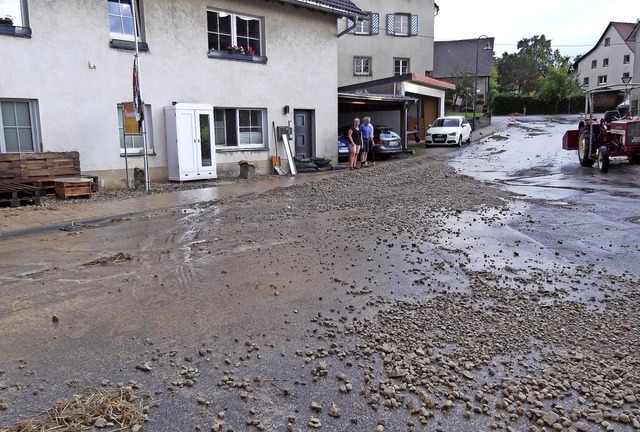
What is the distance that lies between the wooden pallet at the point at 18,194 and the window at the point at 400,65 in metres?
31.6

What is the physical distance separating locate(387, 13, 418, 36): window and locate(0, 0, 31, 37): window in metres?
29.7

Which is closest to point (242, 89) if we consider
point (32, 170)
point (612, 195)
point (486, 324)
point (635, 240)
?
point (32, 170)

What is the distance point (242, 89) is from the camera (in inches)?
670

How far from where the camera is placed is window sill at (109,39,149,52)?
45.0ft

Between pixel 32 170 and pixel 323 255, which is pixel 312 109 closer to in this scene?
pixel 32 170

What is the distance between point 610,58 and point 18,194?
7563 centimetres

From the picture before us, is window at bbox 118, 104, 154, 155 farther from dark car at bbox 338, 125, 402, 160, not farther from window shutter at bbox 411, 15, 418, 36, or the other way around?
window shutter at bbox 411, 15, 418, 36

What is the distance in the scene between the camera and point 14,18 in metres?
12.1

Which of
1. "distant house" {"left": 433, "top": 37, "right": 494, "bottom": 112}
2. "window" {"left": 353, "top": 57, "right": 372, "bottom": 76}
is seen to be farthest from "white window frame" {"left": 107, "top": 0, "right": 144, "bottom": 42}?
"distant house" {"left": 433, "top": 37, "right": 494, "bottom": 112}

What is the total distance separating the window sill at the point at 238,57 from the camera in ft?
53.0

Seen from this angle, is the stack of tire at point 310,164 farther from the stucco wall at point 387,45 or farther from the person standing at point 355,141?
the stucco wall at point 387,45

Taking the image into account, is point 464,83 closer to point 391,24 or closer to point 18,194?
point 391,24

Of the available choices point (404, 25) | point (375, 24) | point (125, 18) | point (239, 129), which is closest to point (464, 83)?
point (404, 25)

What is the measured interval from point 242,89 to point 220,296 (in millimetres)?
12949
